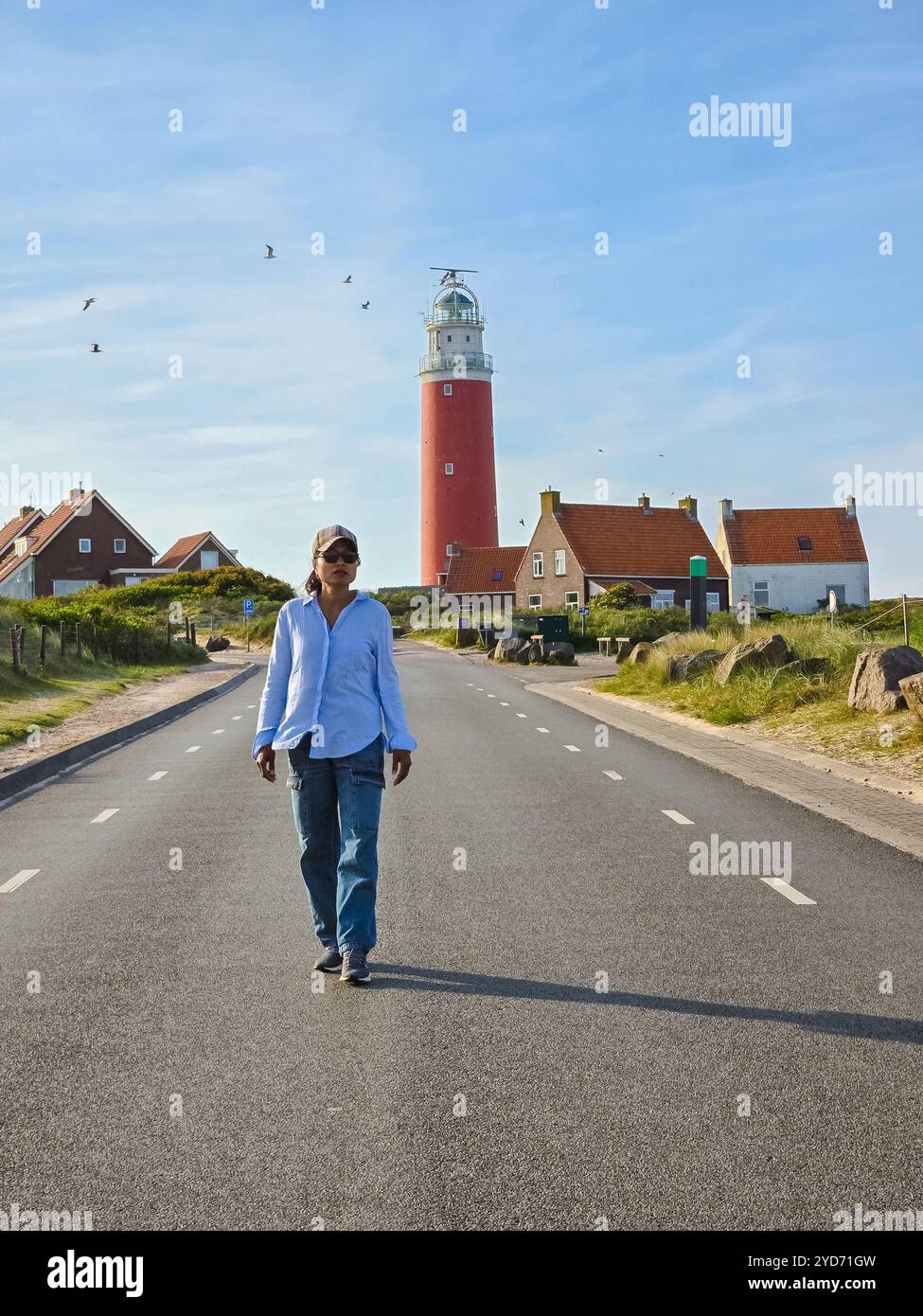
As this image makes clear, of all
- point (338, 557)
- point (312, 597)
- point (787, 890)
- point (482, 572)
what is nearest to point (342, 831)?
point (312, 597)

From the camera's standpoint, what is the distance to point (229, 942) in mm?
6863

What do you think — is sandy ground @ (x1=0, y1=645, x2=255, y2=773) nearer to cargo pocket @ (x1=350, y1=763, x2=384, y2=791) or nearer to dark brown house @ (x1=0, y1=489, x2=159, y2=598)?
cargo pocket @ (x1=350, y1=763, x2=384, y2=791)

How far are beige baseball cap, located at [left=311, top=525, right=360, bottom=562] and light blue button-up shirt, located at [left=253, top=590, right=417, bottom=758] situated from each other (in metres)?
0.21

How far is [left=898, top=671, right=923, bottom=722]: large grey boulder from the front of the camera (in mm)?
14992

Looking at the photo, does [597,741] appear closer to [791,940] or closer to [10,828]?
[10,828]

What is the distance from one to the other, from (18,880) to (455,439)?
69.9 meters

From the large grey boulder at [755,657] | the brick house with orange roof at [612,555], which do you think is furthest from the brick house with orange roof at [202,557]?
the large grey boulder at [755,657]

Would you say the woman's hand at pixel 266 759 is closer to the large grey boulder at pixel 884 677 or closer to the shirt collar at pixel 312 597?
the shirt collar at pixel 312 597

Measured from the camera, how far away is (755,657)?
2302cm

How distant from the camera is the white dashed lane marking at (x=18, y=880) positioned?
27.6ft

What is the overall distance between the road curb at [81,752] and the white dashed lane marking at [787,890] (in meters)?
7.41

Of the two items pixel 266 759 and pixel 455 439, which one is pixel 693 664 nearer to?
pixel 266 759

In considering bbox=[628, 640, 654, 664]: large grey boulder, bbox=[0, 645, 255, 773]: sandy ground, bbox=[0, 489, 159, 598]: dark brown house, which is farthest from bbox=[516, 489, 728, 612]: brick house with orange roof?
bbox=[628, 640, 654, 664]: large grey boulder
